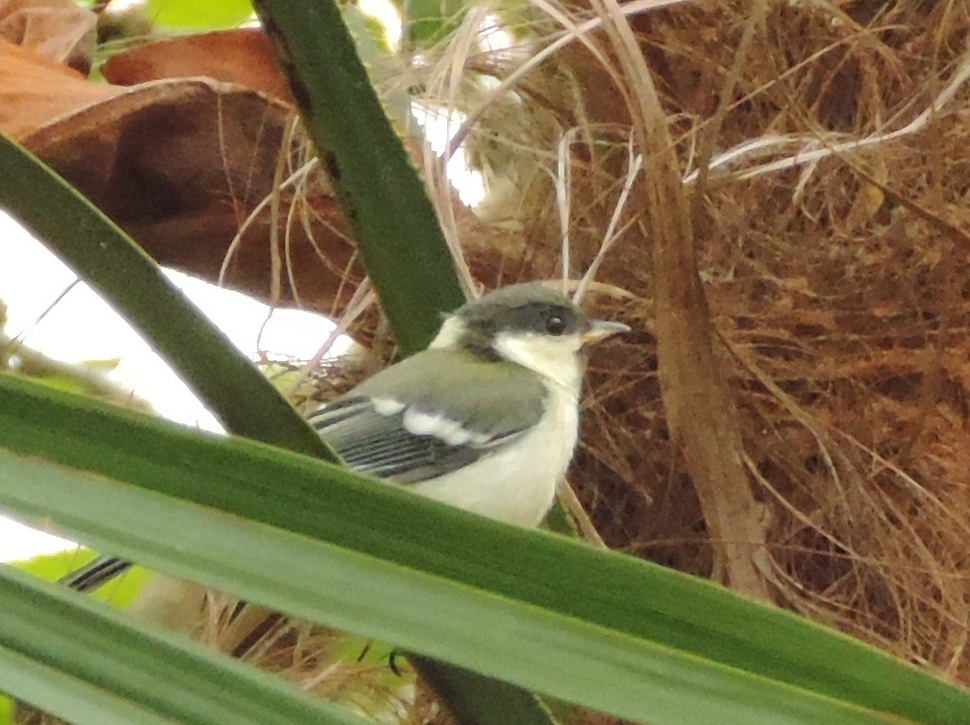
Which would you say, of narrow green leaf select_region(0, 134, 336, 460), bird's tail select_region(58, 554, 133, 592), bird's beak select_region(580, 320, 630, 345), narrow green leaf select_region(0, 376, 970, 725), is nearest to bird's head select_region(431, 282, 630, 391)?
bird's beak select_region(580, 320, 630, 345)

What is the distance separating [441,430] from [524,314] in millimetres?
122

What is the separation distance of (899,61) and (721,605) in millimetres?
746

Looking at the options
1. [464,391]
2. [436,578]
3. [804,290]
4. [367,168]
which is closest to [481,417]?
[464,391]

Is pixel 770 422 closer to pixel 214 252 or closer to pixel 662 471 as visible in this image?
pixel 662 471

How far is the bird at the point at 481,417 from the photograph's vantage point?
35.7 inches

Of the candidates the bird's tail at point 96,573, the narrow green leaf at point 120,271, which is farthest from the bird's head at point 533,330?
the narrow green leaf at point 120,271

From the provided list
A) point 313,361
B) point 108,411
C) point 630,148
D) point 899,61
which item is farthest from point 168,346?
point 899,61

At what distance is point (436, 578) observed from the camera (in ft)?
1.08

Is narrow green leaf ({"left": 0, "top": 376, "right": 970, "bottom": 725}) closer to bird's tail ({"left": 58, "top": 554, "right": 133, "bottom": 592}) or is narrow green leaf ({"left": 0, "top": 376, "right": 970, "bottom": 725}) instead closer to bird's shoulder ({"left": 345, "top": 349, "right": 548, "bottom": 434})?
bird's tail ({"left": 58, "top": 554, "right": 133, "bottom": 592})

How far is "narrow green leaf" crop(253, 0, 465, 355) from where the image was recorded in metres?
0.57

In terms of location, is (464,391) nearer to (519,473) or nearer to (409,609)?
(519,473)

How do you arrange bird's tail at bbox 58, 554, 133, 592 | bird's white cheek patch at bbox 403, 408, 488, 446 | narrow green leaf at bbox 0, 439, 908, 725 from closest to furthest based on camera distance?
narrow green leaf at bbox 0, 439, 908, 725, bird's tail at bbox 58, 554, 133, 592, bird's white cheek patch at bbox 403, 408, 488, 446

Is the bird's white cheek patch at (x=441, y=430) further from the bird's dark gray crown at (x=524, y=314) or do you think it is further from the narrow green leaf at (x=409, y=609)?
the narrow green leaf at (x=409, y=609)

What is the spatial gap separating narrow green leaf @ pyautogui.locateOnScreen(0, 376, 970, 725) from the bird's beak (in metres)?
0.61
